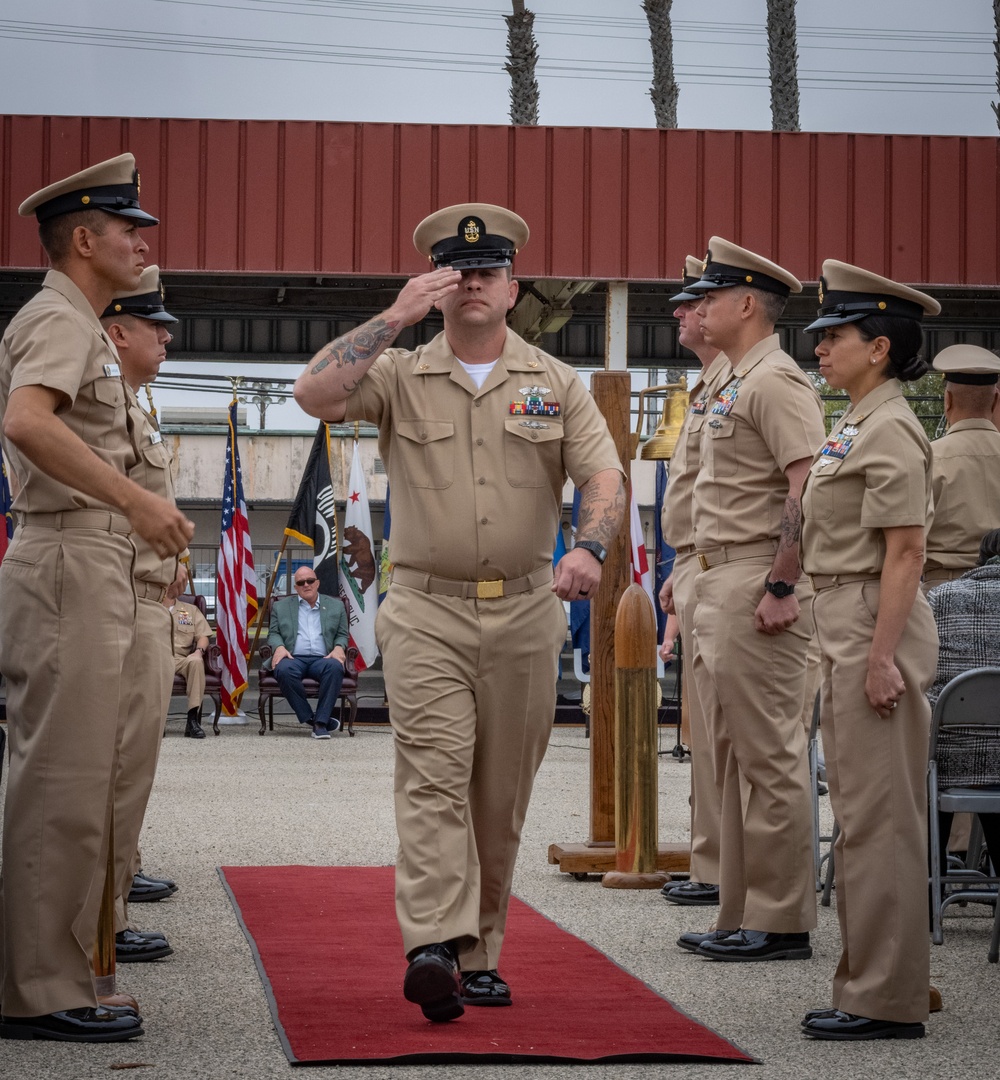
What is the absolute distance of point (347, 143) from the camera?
734 inches

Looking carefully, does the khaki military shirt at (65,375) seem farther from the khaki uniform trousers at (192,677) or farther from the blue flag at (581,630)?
the blue flag at (581,630)

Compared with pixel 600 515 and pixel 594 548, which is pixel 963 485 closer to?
pixel 600 515

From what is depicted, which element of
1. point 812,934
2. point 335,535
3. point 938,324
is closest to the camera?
point 812,934

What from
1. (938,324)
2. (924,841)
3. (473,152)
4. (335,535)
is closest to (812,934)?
(924,841)

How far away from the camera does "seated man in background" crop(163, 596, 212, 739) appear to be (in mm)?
15688

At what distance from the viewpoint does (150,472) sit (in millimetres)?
5008

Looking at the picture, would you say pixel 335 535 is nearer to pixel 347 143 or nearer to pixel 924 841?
pixel 347 143

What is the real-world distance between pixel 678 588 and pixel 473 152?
12.9 meters

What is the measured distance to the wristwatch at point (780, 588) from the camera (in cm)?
→ 534

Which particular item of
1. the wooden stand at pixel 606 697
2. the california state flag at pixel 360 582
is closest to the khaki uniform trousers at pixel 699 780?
the wooden stand at pixel 606 697

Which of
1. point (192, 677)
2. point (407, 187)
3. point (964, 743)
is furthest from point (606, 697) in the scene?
point (407, 187)

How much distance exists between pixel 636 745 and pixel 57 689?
3.38 metres

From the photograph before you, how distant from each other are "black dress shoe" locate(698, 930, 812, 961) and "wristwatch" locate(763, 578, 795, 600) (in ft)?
3.78

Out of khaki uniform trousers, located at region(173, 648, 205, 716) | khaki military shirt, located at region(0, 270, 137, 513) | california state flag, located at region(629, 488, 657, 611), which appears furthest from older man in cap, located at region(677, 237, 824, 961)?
khaki uniform trousers, located at region(173, 648, 205, 716)
